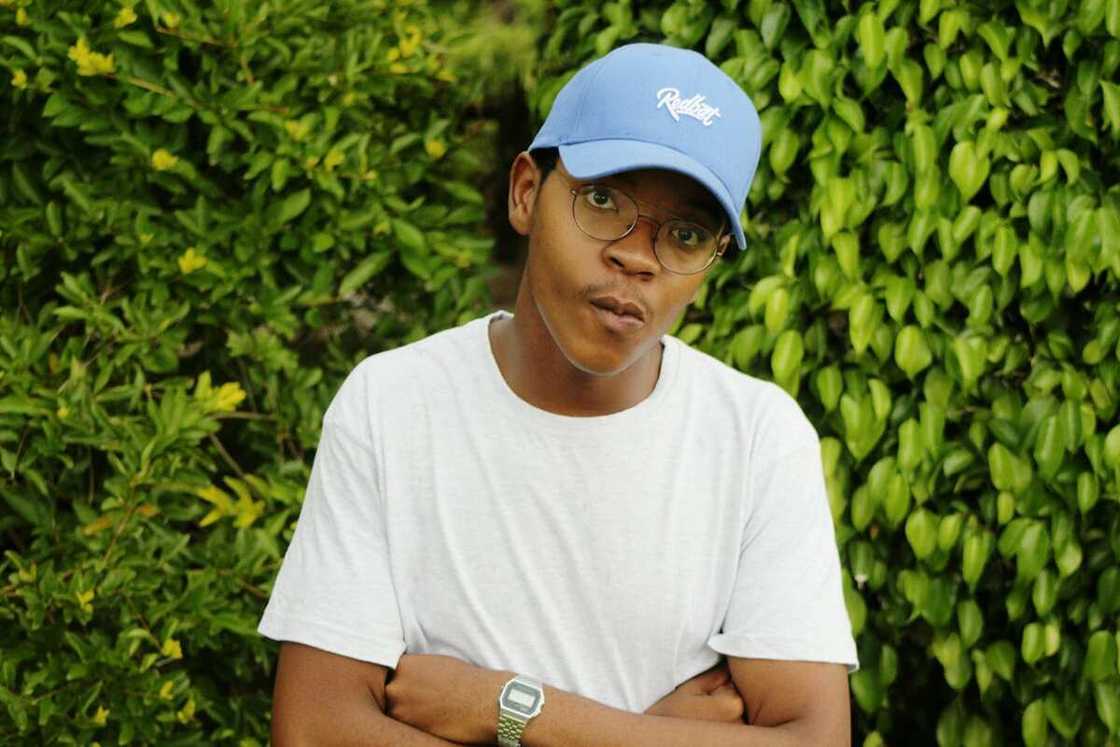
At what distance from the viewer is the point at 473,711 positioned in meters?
2.39

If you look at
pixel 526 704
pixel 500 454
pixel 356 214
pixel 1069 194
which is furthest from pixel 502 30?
pixel 526 704

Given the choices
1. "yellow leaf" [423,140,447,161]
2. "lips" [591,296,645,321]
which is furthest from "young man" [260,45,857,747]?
"yellow leaf" [423,140,447,161]

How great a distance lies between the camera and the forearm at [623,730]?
2367 mm

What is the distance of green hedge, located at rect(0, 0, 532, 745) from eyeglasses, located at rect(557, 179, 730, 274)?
4.50 feet

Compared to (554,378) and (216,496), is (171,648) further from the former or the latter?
(554,378)

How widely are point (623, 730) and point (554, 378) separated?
62 cm

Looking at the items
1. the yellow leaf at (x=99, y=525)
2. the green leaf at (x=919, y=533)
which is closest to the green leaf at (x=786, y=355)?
the green leaf at (x=919, y=533)

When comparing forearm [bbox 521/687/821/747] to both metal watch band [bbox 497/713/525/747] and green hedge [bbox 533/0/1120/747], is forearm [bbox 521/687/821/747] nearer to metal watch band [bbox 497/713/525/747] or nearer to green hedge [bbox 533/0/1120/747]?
metal watch band [bbox 497/713/525/747]

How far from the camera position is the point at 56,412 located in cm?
329

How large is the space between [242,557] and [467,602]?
1.15 m

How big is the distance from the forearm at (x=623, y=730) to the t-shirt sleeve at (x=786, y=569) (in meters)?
0.14

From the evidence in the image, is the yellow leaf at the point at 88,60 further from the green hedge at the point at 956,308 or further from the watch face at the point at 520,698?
the watch face at the point at 520,698

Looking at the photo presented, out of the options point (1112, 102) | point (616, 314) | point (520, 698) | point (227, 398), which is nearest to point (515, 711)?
point (520, 698)

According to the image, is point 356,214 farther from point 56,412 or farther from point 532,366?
point 532,366
